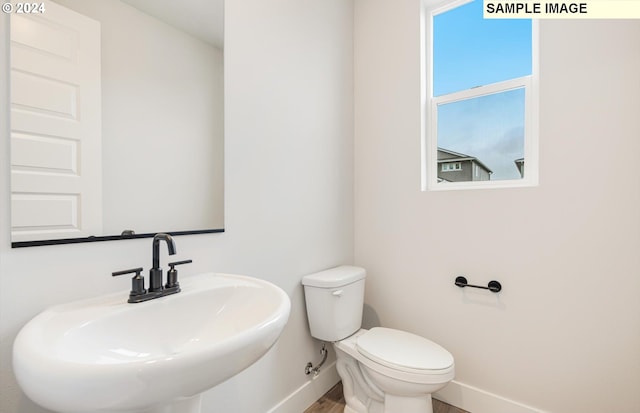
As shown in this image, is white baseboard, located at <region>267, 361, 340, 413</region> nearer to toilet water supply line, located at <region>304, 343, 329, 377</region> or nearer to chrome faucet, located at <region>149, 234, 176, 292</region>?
toilet water supply line, located at <region>304, 343, 329, 377</region>

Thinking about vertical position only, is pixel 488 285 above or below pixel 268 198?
below

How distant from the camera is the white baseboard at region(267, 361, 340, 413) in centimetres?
146

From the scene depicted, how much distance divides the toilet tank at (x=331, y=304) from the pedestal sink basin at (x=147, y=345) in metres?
0.58

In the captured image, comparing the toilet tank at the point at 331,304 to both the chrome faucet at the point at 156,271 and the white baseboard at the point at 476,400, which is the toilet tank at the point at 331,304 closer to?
the white baseboard at the point at 476,400

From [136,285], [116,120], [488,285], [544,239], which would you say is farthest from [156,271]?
[544,239]

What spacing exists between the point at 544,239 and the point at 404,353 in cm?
86

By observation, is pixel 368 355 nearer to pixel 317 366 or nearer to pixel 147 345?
pixel 317 366

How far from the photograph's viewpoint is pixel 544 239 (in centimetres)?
139

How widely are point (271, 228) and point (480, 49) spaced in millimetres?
1587

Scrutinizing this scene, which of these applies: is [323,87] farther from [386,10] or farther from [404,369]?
[404,369]

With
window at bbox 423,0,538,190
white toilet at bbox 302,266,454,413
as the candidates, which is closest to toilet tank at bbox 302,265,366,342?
white toilet at bbox 302,266,454,413

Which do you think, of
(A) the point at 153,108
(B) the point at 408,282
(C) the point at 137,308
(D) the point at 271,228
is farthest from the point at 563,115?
(C) the point at 137,308

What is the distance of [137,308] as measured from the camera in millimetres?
796

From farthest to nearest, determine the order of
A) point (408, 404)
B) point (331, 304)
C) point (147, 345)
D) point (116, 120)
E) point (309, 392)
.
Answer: point (309, 392) → point (331, 304) → point (408, 404) → point (116, 120) → point (147, 345)
